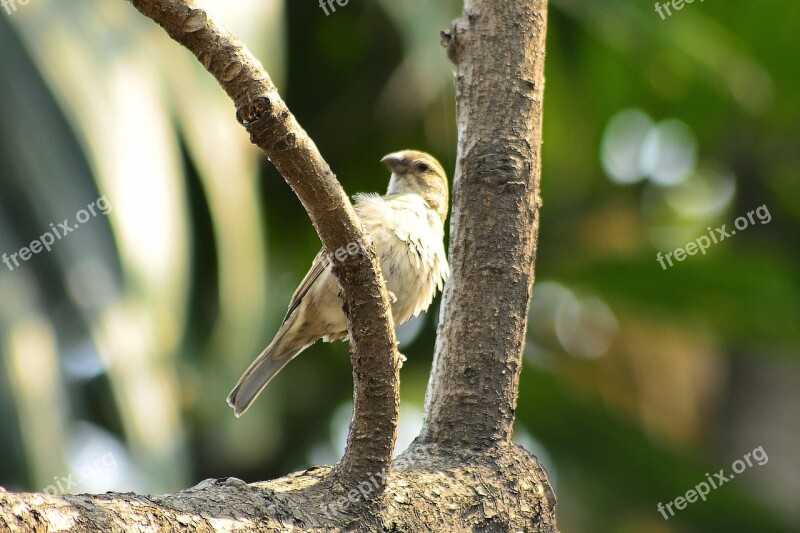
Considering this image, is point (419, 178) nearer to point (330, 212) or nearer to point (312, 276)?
point (312, 276)

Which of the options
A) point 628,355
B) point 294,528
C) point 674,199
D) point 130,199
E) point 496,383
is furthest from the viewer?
point 674,199

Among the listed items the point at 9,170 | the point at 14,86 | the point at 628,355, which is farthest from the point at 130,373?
the point at 628,355

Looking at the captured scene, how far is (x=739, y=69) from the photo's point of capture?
665 centimetres

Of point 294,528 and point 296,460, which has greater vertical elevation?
point 296,460

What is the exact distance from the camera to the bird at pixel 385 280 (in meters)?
3.75

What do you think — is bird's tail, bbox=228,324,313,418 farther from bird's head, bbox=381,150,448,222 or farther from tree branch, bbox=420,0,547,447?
tree branch, bbox=420,0,547,447

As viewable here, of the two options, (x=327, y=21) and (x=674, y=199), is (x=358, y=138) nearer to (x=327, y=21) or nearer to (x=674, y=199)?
(x=327, y=21)

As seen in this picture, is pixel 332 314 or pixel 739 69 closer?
pixel 332 314

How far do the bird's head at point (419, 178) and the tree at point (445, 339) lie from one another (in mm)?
1483

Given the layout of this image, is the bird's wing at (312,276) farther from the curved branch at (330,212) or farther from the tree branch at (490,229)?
the curved branch at (330,212)

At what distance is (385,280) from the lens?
367 cm

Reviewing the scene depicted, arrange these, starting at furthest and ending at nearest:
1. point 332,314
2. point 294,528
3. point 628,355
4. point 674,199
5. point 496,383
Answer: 1. point 674,199
2. point 628,355
3. point 332,314
4. point 496,383
5. point 294,528

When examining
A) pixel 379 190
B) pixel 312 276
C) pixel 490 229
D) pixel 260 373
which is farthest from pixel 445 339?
pixel 379 190

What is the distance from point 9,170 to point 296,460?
313cm
